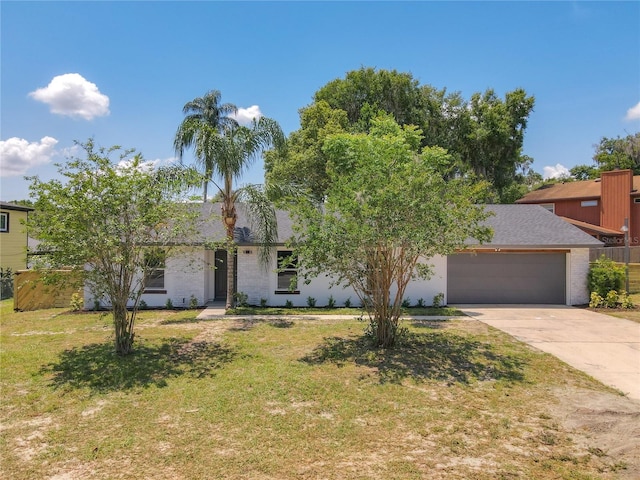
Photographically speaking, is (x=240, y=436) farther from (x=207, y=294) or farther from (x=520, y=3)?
(x=520, y=3)

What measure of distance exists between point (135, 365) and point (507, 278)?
13213 mm

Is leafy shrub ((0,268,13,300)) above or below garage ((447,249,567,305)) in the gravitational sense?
below

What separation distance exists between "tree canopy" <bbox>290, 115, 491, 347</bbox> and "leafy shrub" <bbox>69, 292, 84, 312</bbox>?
380 inches

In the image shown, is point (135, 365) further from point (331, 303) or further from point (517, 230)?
point (517, 230)

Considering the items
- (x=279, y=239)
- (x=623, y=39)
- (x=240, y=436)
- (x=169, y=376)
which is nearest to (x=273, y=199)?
(x=279, y=239)

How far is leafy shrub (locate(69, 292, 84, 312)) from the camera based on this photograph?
13.3 m

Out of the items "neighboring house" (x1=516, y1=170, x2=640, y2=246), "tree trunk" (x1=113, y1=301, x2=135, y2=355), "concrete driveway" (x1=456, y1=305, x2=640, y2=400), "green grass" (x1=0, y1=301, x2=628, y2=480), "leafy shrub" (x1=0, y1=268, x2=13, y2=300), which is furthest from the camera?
"neighboring house" (x1=516, y1=170, x2=640, y2=246)

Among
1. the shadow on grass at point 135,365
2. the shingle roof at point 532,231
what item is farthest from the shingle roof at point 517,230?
the shadow on grass at point 135,365

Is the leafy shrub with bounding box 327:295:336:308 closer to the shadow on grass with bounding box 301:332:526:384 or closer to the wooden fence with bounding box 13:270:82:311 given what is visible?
the shadow on grass with bounding box 301:332:526:384

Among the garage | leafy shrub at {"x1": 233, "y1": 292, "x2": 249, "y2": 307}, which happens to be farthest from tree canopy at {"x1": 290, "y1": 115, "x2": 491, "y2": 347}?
the garage

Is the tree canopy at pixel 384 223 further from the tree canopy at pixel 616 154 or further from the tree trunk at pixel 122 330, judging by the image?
the tree canopy at pixel 616 154

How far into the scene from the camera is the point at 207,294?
578 inches

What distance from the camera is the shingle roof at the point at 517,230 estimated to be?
555 inches

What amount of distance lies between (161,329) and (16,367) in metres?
3.52
